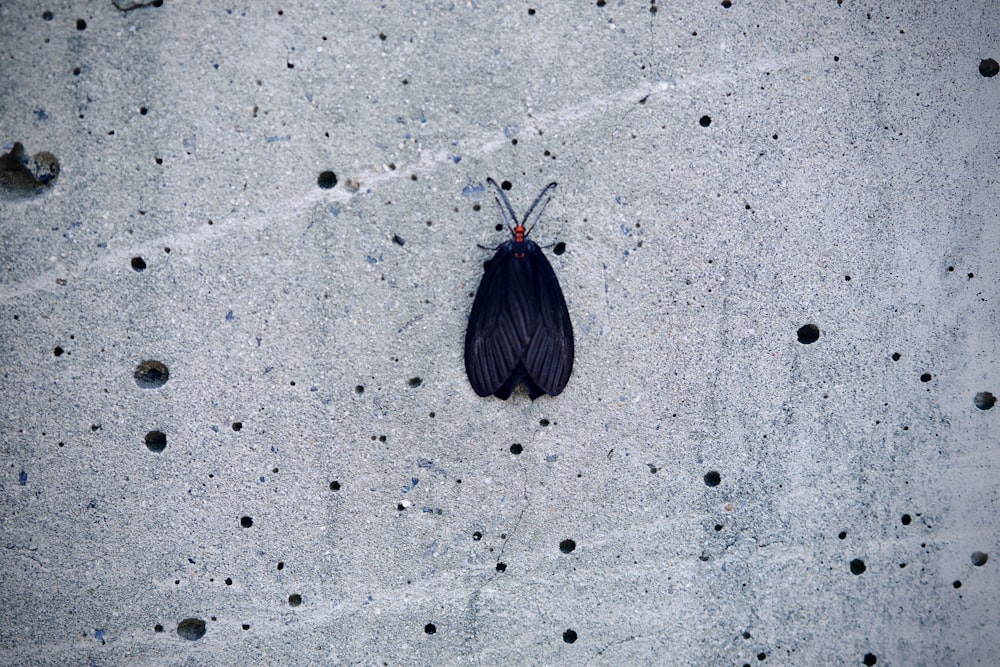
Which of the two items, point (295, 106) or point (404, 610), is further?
point (404, 610)

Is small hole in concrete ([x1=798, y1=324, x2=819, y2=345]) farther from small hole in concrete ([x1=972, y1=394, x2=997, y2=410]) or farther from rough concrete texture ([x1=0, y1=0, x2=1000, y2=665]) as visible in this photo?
small hole in concrete ([x1=972, y1=394, x2=997, y2=410])

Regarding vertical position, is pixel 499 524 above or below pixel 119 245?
below

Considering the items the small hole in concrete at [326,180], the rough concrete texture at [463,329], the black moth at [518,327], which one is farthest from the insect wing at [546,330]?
the small hole in concrete at [326,180]

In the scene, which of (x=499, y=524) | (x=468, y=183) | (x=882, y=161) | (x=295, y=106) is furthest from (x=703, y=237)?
(x=295, y=106)

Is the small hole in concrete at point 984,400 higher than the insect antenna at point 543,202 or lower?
lower

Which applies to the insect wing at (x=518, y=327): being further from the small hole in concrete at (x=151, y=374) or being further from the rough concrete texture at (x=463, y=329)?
the small hole in concrete at (x=151, y=374)

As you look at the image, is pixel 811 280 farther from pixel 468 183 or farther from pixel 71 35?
pixel 71 35

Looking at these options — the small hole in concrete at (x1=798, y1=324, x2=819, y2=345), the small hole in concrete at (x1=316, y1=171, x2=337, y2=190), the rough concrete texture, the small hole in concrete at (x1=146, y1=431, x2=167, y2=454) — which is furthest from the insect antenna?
the small hole in concrete at (x1=146, y1=431, x2=167, y2=454)
